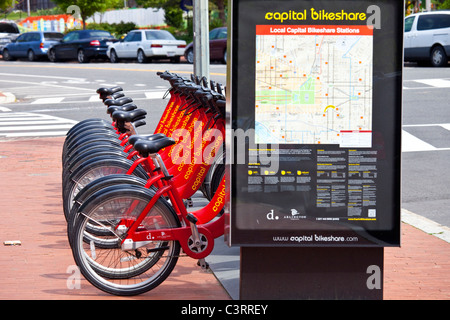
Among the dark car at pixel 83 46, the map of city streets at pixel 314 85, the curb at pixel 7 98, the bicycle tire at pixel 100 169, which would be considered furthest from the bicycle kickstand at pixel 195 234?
the dark car at pixel 83 46

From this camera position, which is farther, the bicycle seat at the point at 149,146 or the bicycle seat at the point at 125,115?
the bicycle seat at the point at 125,115

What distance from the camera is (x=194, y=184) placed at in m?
7.19

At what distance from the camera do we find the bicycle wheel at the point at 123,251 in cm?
549

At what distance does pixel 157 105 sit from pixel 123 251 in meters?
13.5

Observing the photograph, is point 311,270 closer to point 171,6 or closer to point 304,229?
point 304,229

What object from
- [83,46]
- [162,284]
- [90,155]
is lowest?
[162,284]

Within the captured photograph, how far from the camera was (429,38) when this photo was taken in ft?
84.8

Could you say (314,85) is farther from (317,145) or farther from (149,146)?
(149,146)

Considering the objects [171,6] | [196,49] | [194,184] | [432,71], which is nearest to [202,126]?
[194,184]

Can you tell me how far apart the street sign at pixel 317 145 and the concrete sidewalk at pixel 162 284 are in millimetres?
730

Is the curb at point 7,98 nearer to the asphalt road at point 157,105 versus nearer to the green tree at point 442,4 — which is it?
the asphalt road at point 157,105

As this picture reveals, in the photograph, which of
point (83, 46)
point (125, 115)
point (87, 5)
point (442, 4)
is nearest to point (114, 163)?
point (125, 115)

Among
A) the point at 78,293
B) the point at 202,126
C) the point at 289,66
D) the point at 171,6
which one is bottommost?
the point at 78,293
